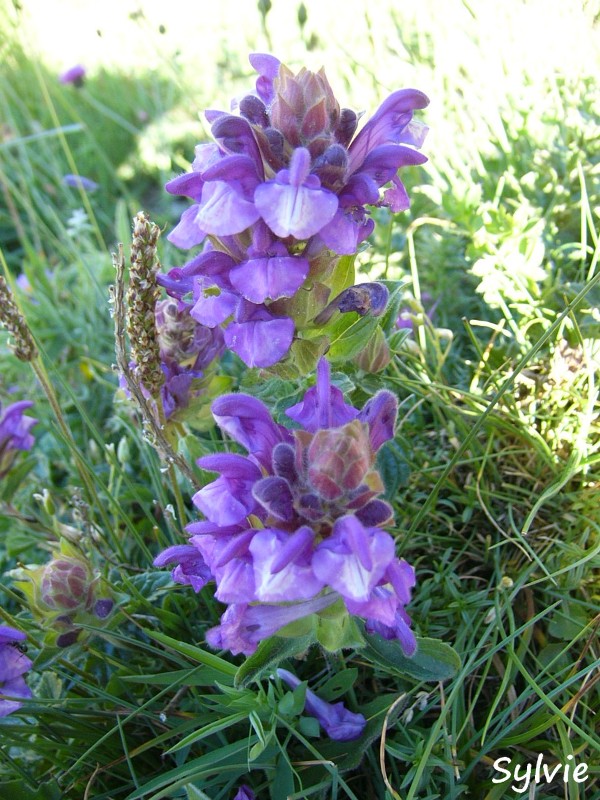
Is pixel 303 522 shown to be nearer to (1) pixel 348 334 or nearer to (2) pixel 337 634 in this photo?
(2) pixel 337 634

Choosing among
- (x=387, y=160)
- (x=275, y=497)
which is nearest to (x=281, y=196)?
(x=387, y=160)

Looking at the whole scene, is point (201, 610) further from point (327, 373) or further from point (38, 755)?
point (327, 373)

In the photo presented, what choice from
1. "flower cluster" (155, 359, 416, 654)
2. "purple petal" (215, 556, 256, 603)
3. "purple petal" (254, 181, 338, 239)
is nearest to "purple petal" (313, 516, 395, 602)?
"flower cluster" (155, 359, 416, 654)

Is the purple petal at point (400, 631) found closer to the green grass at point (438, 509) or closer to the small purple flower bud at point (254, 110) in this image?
the green grass at point (438, 509)

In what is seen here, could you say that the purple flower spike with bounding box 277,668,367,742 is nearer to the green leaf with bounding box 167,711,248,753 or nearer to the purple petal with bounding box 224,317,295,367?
the green leaf with bounding box 167,711,248,753

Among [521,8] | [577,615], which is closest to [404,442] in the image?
[577,615]
